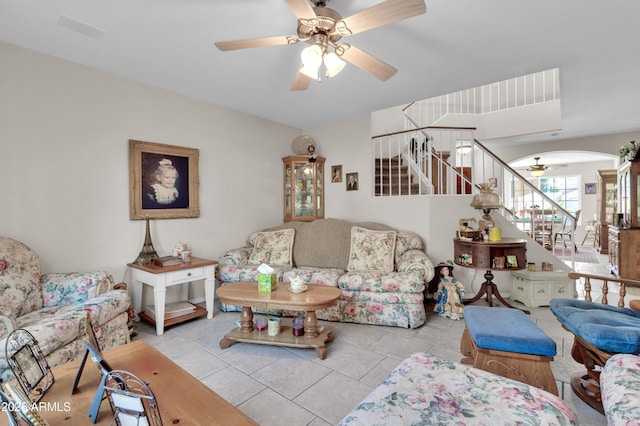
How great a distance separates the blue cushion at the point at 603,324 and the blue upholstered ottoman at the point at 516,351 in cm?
25

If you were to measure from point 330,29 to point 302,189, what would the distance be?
9.82 ft

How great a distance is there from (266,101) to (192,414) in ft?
11.3

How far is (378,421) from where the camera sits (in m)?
1.07

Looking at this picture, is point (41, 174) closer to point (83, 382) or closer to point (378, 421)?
point (83, 382)

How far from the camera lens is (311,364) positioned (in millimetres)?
2371

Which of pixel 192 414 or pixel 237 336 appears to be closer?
pixel 192 414

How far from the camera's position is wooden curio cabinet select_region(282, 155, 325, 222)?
184 inches

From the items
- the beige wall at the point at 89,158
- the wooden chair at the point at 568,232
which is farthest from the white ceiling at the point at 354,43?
the wooden chair at the point at 568,232

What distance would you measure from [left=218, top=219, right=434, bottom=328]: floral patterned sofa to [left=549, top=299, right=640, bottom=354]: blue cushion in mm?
1227

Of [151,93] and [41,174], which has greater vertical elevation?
[151,93]

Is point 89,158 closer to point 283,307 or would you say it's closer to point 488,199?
point 283,307

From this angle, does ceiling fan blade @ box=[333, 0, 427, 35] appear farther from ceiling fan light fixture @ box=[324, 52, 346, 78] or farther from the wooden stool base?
the wooden stool base

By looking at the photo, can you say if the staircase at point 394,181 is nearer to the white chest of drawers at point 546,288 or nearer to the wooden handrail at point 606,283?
the white chest of drawers at point 546,288

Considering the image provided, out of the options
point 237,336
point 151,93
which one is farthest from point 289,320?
point 151,93
